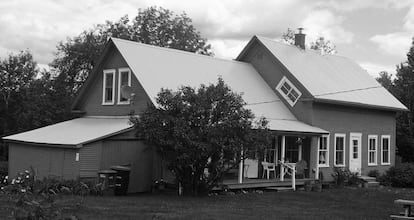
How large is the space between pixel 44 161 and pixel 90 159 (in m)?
2.04

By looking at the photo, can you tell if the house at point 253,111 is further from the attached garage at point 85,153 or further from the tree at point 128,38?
the tree at point 128,38

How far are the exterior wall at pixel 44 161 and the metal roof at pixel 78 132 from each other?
11.3 inches

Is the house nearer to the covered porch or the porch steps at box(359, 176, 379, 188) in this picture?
the covered porch

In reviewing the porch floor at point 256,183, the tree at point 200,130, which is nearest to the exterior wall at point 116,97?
the tree at point 200,130

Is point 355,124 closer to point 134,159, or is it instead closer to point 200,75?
point 200,75

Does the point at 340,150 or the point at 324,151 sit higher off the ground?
the point at 340,150

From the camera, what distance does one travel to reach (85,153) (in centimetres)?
1916

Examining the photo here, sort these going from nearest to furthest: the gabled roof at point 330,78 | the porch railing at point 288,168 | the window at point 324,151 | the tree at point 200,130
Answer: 1. the tree at point 200,130
2. the porch railing at point 288,168
3. the window at point 324,151
4. the gabled roof at point 330,78

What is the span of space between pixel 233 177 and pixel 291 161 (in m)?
4.73

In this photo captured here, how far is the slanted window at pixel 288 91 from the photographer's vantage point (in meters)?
26.8

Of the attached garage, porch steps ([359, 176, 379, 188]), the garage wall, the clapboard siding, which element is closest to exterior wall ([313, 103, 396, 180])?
porch steps ([359, 176, 379, 188])

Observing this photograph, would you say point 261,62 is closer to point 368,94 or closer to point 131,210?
point 368,94

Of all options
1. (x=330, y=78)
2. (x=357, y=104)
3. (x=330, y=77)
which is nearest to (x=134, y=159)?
(x=357, y=104)

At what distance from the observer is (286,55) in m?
28.8
